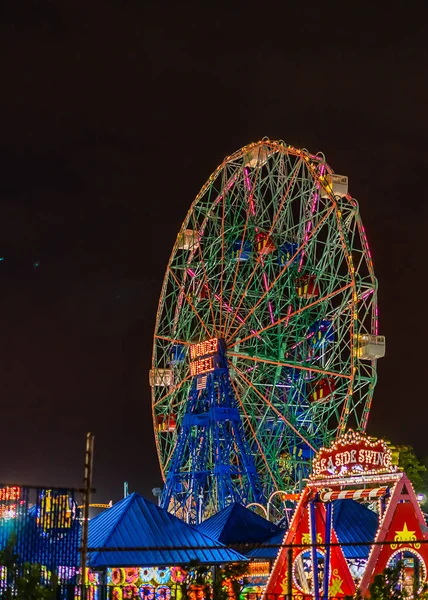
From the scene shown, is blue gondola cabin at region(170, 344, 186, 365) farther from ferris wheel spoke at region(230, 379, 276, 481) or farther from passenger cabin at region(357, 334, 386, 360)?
passenger cabin at region(357, 334, 386, 360)

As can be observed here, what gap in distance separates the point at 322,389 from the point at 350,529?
9536 mm

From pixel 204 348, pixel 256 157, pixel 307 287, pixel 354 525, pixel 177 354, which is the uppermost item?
pixel 256 157

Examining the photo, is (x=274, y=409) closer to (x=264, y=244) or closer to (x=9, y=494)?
(x=264, y=244)

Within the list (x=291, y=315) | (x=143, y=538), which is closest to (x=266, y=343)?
(x=291, y=315)

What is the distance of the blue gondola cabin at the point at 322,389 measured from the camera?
35.2 metres

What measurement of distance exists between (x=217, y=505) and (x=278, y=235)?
423 inches

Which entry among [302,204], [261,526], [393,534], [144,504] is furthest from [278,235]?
[393,534]

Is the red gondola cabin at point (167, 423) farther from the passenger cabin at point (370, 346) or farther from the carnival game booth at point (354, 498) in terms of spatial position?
the carnival game booth at point (354, 498)

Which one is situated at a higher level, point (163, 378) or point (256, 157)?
point (256, 157)

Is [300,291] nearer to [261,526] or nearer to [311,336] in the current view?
[311,336]

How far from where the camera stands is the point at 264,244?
3653 cm

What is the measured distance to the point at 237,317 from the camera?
3650 cm

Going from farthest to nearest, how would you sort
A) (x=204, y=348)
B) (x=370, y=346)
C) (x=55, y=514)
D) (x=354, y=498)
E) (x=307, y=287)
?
(x=204, y=348) → (x=307, y=287) → (x=370, y=346) → (x=354, y=498) → (x=55, y=514)

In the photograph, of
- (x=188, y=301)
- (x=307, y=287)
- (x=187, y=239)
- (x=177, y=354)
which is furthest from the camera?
(x=187, y=239)
